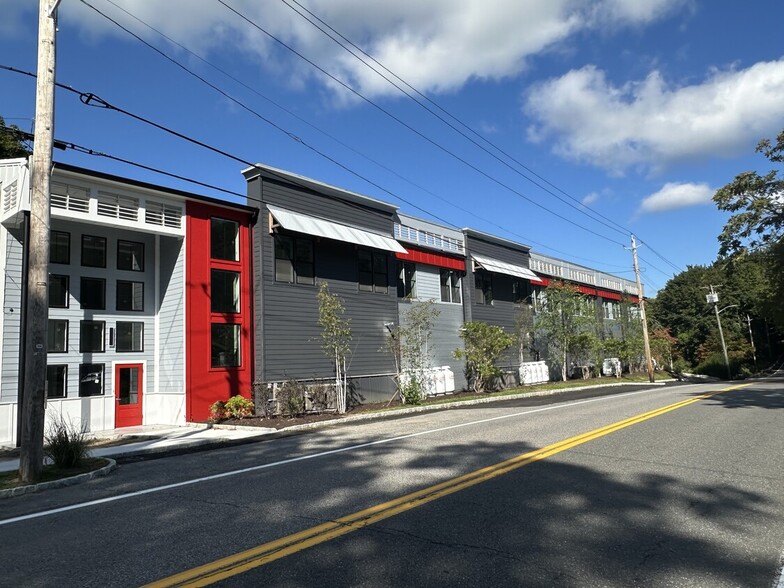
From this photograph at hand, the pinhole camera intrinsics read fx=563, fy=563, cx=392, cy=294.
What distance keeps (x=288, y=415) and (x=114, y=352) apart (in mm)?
6576

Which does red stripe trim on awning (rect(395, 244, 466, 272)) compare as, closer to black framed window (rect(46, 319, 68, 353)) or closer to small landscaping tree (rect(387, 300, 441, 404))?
small landscaping tree (rect(387, 300, 441, 404))

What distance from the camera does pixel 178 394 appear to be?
64.1 ft

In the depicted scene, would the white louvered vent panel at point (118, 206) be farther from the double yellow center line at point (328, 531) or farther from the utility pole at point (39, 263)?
the double yellow center line at point (328, 531)

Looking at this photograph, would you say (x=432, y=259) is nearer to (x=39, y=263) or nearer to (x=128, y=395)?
(x=128, y=395)

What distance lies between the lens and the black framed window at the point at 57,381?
18125mm

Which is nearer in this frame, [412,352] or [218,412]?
[218,412]

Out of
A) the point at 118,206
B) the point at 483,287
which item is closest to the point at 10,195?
the point at 118,206

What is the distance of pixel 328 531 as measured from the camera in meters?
5.16

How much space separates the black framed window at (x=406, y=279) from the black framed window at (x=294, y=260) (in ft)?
18.7

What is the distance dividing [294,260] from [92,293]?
724 cm

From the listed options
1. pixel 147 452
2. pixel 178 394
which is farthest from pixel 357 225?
pixel 147 452

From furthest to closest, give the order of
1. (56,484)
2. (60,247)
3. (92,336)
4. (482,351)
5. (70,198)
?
(482,351)
(92,336)
(60,247)
(70,198)
(56,484)

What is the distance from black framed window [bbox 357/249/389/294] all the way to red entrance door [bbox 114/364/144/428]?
9766 millimetres

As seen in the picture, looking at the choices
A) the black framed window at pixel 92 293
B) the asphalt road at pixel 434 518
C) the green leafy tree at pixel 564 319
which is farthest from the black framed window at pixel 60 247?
Result: the green leafy tree at pixel 564 319
